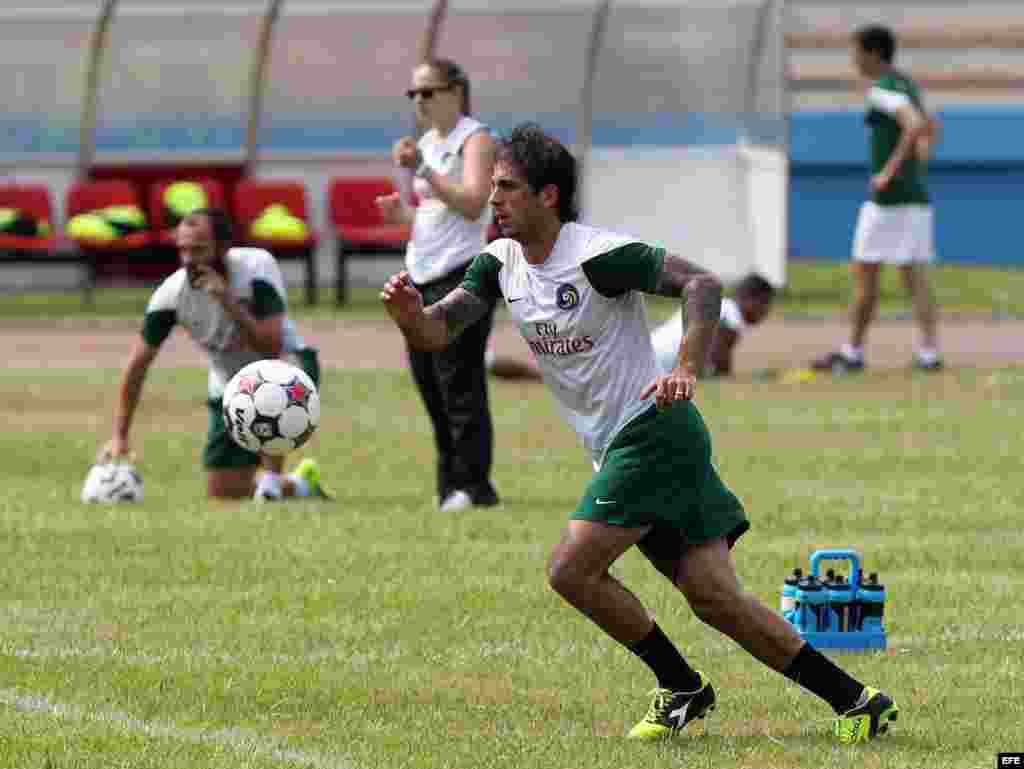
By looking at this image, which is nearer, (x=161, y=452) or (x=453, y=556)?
(x=453, y=556)

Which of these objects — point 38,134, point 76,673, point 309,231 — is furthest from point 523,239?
point 38,134

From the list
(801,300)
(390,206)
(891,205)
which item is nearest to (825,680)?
(390,206)

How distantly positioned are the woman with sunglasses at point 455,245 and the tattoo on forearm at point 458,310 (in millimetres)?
4111

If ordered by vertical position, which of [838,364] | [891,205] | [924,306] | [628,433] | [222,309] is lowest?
[838,364]

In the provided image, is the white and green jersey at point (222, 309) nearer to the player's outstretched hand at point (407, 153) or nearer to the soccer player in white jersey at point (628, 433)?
the player's outstretched hand at point (407, 153)

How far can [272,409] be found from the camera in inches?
376

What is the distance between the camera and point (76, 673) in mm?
7527

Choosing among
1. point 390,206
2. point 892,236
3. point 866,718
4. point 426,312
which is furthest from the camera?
point 892,236

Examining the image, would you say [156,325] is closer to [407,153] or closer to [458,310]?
[407,153]

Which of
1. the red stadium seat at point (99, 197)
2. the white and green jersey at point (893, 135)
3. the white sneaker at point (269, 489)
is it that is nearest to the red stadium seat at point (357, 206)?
the red stadium seat at point (99, 197)

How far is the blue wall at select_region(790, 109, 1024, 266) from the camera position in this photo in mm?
33344

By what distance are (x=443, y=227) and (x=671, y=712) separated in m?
5.08

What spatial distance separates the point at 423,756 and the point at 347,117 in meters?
→ 20.8

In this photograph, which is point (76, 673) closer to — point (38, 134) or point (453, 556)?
point (453, 556)
